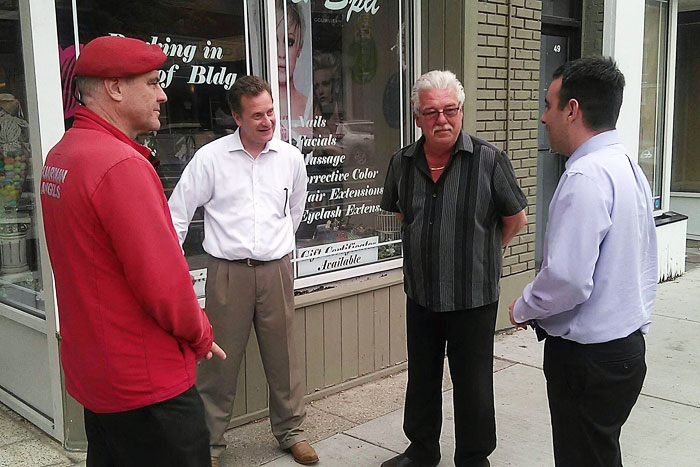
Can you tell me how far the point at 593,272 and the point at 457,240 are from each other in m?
0.95

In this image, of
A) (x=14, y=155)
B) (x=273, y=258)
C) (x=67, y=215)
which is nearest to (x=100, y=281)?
(x=67, y=215)

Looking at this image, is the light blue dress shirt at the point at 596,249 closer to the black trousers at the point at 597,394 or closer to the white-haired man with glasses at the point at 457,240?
the black trousers at the point at 597,394

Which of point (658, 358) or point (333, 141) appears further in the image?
point (658, 358)

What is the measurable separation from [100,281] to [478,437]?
2059 millimetres

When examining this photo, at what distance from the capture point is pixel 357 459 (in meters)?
3.82

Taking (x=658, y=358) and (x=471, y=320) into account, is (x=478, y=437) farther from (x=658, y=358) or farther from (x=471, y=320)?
(x=658, y=358)

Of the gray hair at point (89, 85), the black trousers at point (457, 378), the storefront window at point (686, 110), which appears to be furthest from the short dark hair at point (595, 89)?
the storefront window at point (686, 110)

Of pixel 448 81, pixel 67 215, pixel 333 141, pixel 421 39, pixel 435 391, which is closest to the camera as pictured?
pixel 67 215

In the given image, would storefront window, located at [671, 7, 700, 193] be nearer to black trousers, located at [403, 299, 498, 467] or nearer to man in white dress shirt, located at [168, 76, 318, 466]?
black trousers, located at [403, 299, 498, 467]

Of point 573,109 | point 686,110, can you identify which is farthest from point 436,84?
point 686,110

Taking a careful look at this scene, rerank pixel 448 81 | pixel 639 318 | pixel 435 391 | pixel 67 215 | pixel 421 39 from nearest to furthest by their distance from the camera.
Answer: pixel 67 215
pixel 639 318
pixel 448 81
pixel 435 391
pixel 421 39

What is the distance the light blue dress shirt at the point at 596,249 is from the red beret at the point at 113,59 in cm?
146

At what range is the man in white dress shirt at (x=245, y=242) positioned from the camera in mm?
3594

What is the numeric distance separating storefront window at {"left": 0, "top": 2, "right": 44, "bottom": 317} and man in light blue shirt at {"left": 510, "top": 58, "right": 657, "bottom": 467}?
2.56m
